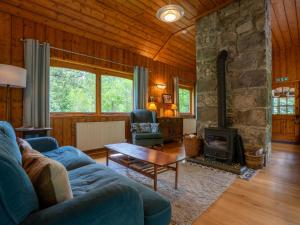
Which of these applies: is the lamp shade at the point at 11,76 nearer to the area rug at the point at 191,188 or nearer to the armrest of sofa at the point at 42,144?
the armrest of sofa at the point at 42,144

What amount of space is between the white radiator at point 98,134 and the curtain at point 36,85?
2.31 ft

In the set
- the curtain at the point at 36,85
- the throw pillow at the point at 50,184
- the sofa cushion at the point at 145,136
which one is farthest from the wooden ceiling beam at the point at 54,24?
the throw pillow at the point at 50,184

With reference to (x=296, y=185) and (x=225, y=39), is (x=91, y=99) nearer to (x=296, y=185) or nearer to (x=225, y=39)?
(x=225, y=39)

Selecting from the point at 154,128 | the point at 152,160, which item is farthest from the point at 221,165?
the point at 154,128

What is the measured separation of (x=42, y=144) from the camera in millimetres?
2219

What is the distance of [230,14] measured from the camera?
11.0 ft

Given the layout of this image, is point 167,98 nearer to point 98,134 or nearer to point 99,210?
point 98,134

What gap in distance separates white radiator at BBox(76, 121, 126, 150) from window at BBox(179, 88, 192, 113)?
2.81 meters

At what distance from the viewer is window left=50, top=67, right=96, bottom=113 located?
3.64 metres

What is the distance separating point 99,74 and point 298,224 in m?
4.16

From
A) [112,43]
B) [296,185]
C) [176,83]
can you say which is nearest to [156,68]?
[176,83]

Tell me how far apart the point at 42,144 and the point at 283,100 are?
6.28 meters

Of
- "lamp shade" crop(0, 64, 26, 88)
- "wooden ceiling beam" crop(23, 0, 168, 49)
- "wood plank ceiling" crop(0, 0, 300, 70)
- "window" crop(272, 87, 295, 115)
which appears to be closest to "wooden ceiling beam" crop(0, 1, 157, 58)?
"wood plank ceiling" crop(0, 0, 300, 70)

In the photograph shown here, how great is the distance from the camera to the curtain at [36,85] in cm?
308
